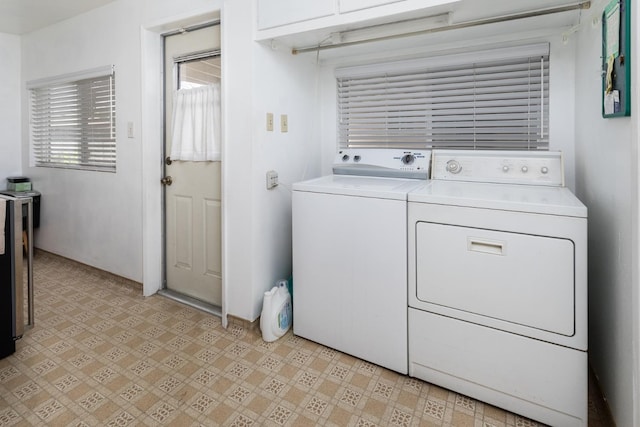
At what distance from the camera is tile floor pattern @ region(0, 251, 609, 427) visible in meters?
1.60

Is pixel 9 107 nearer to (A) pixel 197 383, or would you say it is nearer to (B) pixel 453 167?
(A) pixel 197 383

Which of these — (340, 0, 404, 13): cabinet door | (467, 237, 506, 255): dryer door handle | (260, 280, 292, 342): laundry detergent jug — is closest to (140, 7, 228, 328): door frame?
(260, 280, 292, 342): laundry detergent jug

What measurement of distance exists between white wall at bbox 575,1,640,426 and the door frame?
248cm

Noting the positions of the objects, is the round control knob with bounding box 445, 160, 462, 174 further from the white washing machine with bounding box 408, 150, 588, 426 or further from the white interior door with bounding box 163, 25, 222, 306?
the white interior door with bounding box 163, 25, 222, 306

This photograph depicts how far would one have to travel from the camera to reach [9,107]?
3.80m

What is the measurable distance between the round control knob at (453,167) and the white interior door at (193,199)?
1.54 metres

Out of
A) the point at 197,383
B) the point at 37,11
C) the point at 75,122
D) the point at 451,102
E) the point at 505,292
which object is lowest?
the point at 197,383

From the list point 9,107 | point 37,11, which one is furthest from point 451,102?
point 9,107

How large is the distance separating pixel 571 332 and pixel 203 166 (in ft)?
7.74

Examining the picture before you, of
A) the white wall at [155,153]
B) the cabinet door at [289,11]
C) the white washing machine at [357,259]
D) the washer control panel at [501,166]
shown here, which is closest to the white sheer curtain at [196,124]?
the white wall at [155,153]

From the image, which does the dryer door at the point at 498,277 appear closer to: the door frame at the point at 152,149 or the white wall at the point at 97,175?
the door frame at the point at 152,149

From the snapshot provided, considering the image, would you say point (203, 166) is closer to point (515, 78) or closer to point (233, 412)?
point (233, 412)

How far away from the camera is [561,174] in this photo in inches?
73.2

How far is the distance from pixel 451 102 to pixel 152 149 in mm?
2190
